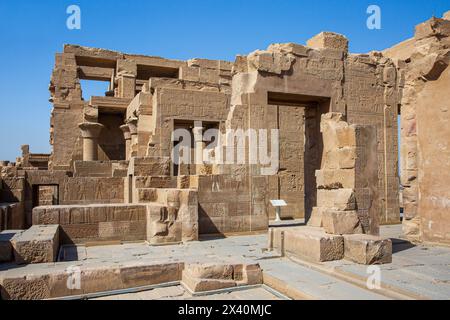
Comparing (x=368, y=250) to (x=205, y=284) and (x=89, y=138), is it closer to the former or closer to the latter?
(x=205, y=284)

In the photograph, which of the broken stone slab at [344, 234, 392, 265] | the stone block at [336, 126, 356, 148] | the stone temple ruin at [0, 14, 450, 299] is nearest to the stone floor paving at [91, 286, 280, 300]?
the stone temple ruin at [0, 14, 450, 299]

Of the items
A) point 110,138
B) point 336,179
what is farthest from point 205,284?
point 110,138

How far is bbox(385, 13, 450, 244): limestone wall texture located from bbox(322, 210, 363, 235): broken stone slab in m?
2.08

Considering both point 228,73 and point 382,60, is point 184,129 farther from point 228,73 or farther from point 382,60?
point 382,60

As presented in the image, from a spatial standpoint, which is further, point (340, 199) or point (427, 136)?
point (427, 136)

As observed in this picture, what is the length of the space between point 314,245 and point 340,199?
3.75 ft

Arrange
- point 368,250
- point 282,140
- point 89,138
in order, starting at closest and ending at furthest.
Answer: point 368,250
point 282,140
point 89,138

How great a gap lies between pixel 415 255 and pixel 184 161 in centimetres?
1013

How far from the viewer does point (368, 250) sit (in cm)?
512

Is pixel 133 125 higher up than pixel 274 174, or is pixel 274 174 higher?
pixel 133 125

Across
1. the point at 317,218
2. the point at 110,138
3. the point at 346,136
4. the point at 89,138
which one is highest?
the point at 110,138

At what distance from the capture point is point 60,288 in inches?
160

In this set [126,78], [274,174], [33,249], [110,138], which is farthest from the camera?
[110,138]

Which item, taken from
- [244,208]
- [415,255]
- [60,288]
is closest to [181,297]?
[60,288]
